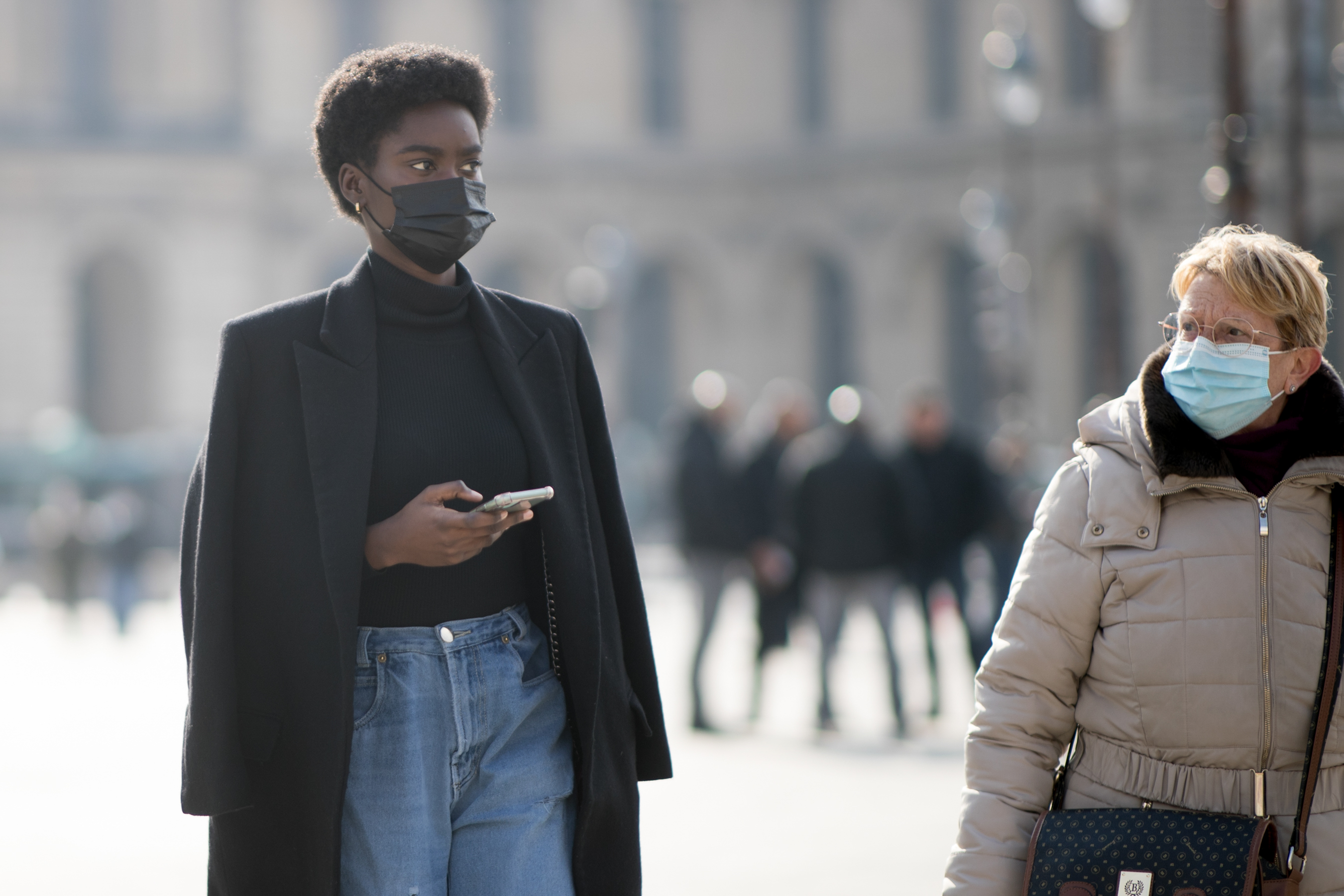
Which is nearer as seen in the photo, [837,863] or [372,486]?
[372,486]

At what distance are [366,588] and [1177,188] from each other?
2950cm

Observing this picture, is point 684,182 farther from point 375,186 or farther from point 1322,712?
point 1322,712

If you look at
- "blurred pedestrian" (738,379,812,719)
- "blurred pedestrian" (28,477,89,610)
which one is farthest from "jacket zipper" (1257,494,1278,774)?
"blurred pedestrian" (28,477,89,610)

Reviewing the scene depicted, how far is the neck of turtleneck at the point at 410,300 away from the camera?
310cm

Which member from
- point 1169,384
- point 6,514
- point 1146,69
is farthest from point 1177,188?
point 1169,384

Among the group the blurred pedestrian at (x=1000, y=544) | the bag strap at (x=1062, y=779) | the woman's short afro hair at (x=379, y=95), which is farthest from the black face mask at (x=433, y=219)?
the blurred pedestrian at (x=1000, y=544)

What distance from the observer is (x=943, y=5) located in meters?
35.5

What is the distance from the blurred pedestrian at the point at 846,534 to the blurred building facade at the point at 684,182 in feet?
61.1

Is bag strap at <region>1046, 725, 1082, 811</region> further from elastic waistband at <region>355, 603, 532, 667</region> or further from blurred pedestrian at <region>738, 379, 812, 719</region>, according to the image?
blurred pedestrian at <region>738, 379, 812, 719</region>

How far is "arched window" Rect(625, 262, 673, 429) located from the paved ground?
903 inches

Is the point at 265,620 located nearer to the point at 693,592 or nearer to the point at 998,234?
the point at 693,592

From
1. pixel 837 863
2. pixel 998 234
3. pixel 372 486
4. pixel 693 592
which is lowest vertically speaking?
pixel 837 863

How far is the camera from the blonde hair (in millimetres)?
3033

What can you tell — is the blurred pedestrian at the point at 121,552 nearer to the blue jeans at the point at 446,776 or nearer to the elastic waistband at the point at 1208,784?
the blue jeans at the point at 446,776
